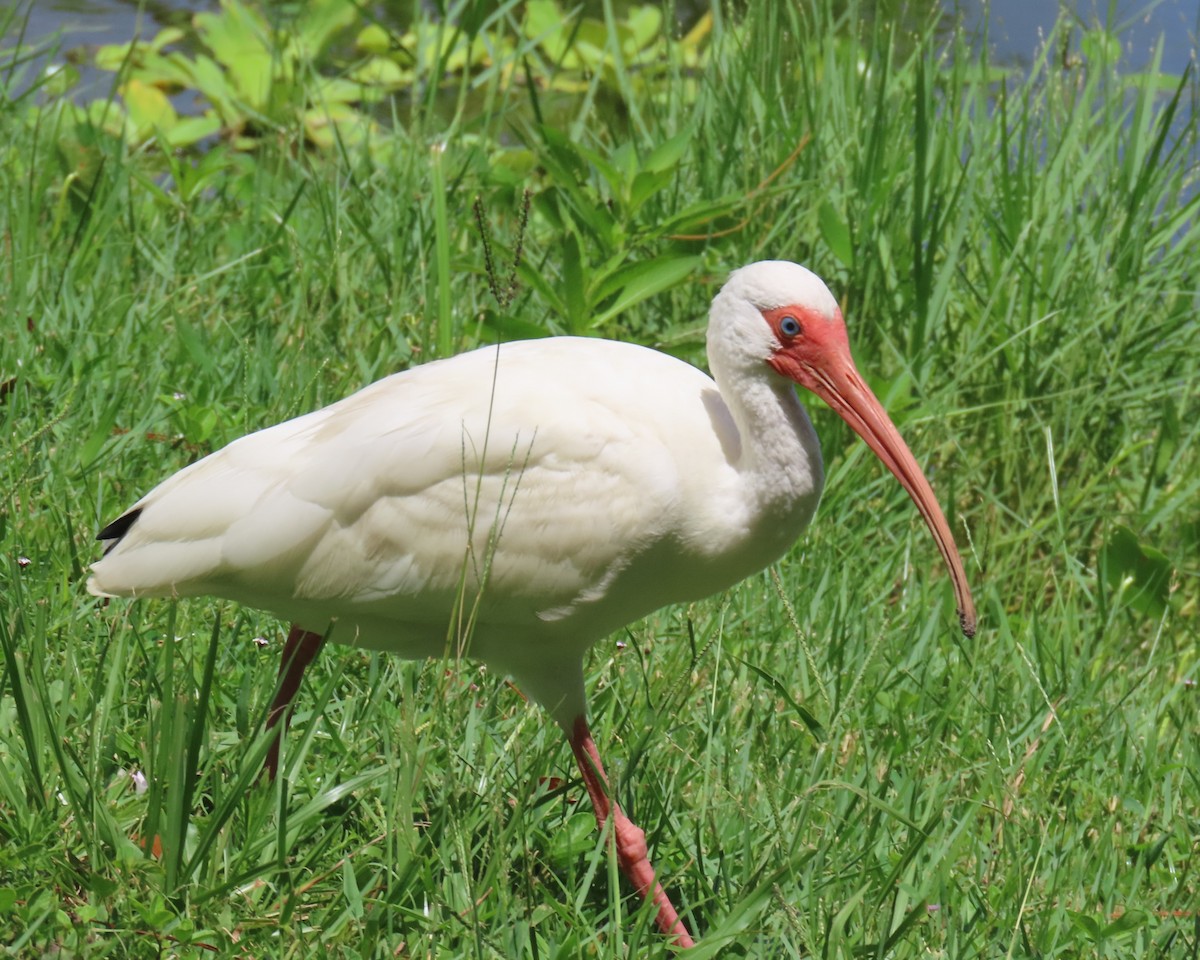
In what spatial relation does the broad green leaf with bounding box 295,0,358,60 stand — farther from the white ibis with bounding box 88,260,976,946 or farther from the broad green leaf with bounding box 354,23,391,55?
the white ibis with bounding box 88,260,976,946

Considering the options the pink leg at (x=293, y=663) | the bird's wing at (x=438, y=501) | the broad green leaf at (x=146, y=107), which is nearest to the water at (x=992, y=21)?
the broad green leaf at (x=146, y=107)

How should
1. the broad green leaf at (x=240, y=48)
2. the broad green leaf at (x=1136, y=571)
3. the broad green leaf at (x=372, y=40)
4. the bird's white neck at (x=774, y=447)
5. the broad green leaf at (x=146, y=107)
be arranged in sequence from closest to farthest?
the bird's white neck at (x=774, y=447) < the broad green leaf at (x=1136, y=571) < the broad green leaf at (x=146, y=107) < the broad green leaf at (x=240, y=48) < the broad green leaf at (x=372, y=40)

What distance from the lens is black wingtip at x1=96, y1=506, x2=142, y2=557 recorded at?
141 inches

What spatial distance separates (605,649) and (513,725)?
18.1 inches

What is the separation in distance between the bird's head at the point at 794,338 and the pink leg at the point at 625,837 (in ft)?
2.64

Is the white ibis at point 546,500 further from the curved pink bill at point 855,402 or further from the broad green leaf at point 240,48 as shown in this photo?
the broad green leaf at point 240,48

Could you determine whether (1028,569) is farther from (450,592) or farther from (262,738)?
(262,738)

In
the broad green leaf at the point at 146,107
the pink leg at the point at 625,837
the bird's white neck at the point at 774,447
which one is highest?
the bird's white neck at the point at 774,447

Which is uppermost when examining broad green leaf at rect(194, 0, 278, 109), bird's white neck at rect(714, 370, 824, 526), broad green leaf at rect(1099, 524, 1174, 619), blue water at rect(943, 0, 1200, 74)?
bird's white neck at rect(714, 370, 824, 526)

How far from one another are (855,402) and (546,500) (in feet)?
2.20

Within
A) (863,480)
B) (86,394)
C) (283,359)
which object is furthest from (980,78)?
(86,394)

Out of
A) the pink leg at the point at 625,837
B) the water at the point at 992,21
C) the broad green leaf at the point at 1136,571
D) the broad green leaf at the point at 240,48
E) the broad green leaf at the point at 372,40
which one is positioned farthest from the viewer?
the broad green leaf at the point at 372,40

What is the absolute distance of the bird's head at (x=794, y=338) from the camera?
11.0 feet

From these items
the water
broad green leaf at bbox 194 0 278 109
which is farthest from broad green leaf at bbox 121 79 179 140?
the water
